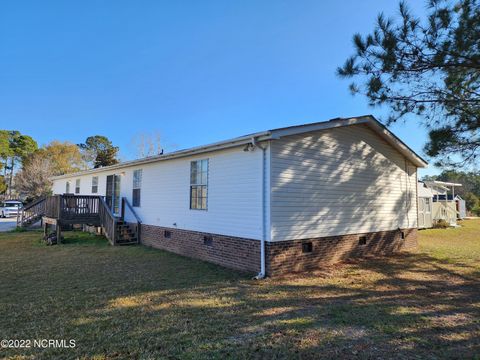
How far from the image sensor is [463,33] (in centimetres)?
538

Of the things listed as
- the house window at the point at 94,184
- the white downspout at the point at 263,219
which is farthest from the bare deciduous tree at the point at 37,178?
the white downspout at the point at 263,219

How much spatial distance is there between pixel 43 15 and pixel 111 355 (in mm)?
12447

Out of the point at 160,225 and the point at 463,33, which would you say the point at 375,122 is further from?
the point at 160,225

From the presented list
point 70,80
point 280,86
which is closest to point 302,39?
point 280,86

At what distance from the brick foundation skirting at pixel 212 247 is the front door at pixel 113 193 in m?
3.67

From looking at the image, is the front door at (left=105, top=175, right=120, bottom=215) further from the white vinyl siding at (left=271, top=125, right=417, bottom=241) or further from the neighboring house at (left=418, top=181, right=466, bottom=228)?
the neighboring house at (left=418, top=181, right=466, bottom=228)

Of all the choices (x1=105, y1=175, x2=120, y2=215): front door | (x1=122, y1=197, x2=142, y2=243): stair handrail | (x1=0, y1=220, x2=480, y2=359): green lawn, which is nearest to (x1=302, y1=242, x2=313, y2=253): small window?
(x1=0, y1=220, x2=480, y2=359): green lawn

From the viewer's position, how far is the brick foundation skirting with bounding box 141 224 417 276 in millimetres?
7078

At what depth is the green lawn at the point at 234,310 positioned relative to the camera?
3.48m

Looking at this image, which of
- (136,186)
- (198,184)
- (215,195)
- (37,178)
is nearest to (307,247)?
(215,195)

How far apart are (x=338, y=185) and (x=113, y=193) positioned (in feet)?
34.6

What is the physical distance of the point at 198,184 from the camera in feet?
29.7

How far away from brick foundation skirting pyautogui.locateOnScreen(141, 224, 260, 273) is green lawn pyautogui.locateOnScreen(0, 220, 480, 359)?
0.40 meters

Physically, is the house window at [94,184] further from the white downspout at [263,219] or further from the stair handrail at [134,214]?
the white downspout at [263,219]
